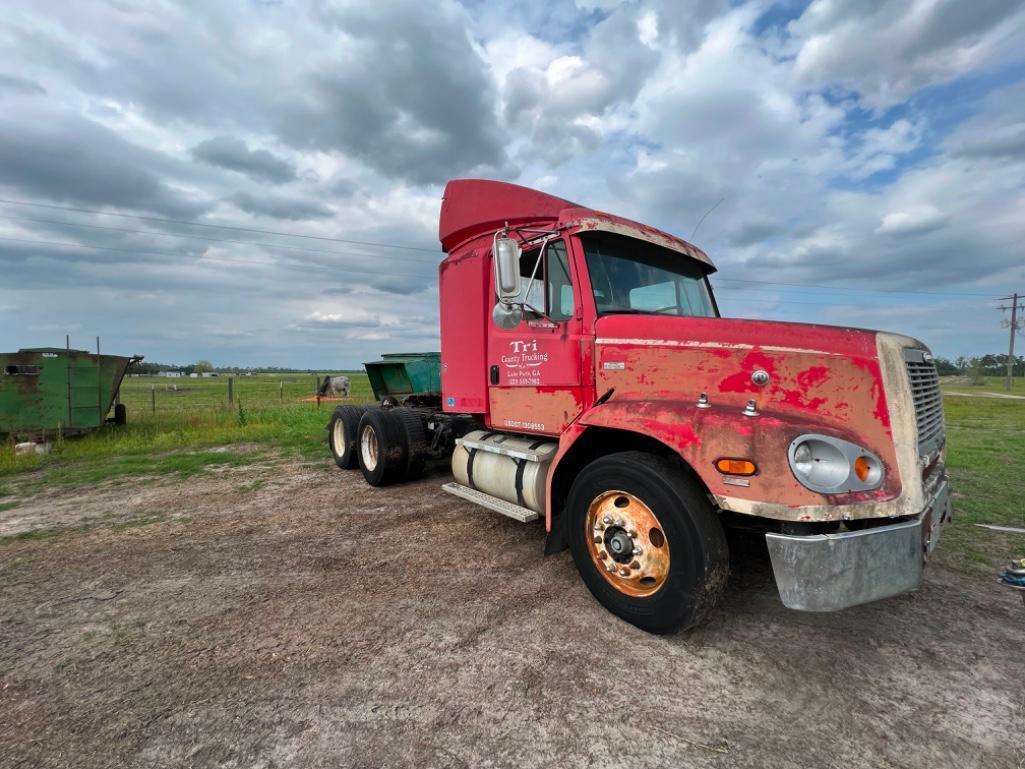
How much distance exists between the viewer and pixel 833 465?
2.45 meters

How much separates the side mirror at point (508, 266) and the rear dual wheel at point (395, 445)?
3320 millimetres

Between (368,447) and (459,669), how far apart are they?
A: 15.4 feet

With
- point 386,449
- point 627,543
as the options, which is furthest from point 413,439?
point 627,543

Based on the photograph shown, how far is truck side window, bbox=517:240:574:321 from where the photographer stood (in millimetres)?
3945

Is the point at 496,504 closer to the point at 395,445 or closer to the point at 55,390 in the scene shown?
the point at 395,445

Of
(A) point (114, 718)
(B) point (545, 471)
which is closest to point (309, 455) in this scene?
(B) point (545, 471)

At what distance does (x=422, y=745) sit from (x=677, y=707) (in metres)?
1.20

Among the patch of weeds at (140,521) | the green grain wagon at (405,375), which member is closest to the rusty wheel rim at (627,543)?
the green grain wagon at (405,375)

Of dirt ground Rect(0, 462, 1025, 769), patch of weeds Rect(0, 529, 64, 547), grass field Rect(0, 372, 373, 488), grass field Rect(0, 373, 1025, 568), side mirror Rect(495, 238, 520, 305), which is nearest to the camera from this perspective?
dirt ground Rect(0, 462, 1025, 769)

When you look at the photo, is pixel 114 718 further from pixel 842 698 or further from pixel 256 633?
pixel 842 698

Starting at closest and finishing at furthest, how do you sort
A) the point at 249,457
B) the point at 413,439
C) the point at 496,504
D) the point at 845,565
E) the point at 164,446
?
1. the point at 845,565
2. the point at 496,504
3. the point at 413,439
4. the point at 249,457
5. the point at 164,446

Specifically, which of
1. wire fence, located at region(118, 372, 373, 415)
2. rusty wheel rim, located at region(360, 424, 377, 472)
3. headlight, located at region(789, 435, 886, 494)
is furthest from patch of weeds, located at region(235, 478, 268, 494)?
wire fence, located at region(118, 372, 373, 415)

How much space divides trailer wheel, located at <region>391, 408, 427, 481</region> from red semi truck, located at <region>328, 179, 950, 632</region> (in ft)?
5.23

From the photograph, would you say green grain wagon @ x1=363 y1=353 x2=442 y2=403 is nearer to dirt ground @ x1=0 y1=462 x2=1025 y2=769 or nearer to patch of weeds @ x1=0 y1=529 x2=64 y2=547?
dirt ground @ x1=0 y1=462 x2=1025 y2=769
